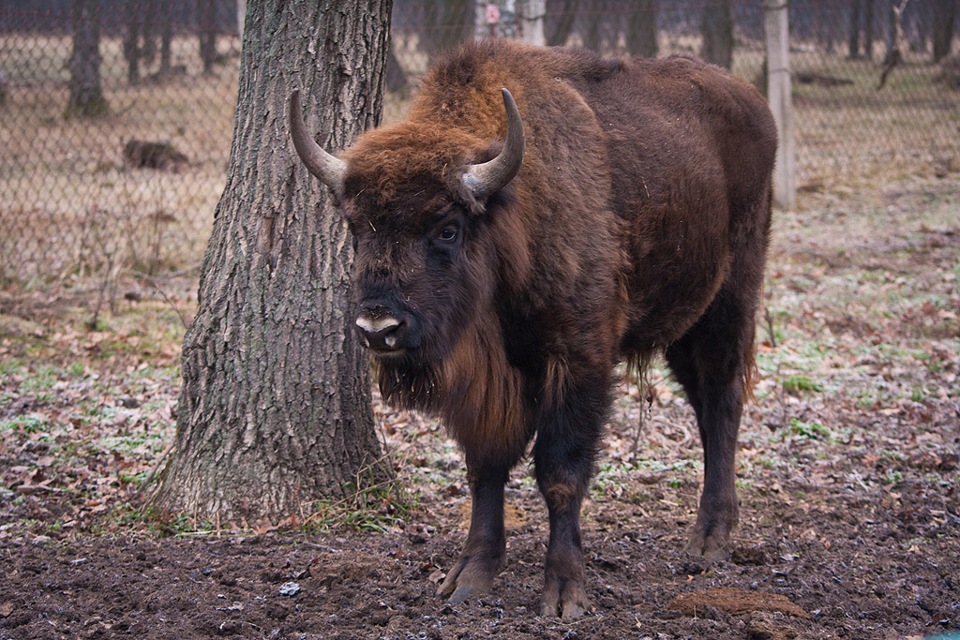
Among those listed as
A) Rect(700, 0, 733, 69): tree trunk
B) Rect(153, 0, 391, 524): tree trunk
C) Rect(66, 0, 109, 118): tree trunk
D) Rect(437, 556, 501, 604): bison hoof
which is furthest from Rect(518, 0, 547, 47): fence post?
Rect(700, 0, 733, 69): tree trunk

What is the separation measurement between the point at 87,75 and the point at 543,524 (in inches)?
493

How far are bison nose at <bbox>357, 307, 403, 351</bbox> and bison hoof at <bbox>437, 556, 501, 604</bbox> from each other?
1.18 metres

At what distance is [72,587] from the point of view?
3967 mm

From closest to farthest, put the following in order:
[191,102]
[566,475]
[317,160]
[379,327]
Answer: [379,327] → [317,160] → [566,475] → [191,102]

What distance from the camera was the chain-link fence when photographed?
10156mm

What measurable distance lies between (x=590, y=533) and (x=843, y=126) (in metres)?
14.3

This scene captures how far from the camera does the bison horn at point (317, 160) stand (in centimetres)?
399

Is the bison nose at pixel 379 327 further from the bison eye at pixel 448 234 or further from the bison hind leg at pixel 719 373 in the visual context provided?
the bison hind leg at pixel 719 373

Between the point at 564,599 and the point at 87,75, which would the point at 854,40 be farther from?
the point at 564,599

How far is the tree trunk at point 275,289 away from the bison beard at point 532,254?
69cm

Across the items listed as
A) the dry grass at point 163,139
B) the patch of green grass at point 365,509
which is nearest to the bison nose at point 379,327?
the patch of green grass at point 365,509

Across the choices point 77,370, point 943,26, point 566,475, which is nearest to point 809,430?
point 566,475

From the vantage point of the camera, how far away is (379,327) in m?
3.64

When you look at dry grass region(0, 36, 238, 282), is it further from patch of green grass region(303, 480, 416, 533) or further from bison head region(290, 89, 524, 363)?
bison head region(290, 89, 524, 363)
